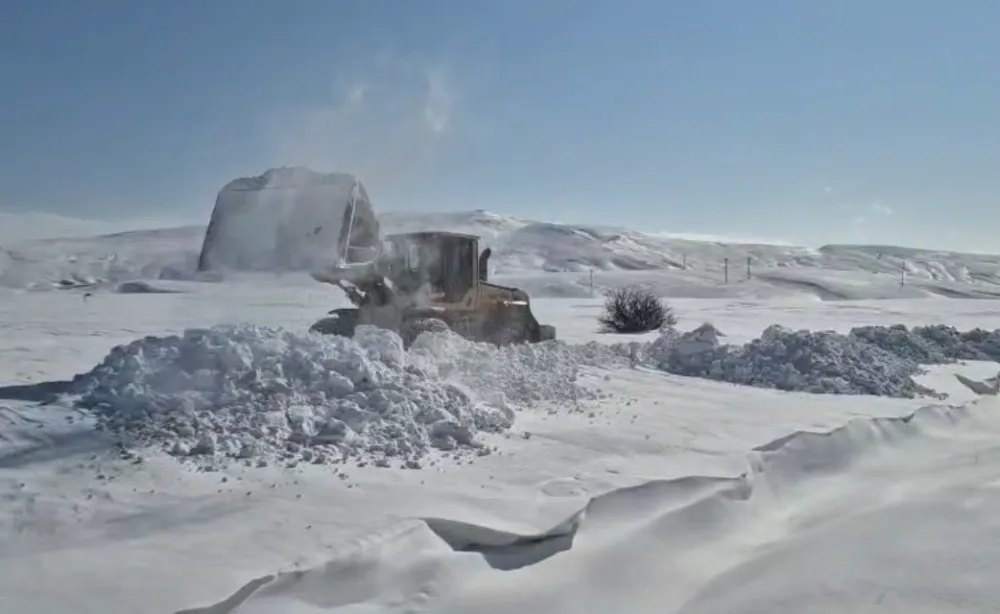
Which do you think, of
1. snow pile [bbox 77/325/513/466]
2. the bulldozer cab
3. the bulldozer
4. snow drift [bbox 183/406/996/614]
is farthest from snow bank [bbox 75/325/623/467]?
the bulldozer cab

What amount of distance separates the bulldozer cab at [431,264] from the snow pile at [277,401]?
359 centimetres

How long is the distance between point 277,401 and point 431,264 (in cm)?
503

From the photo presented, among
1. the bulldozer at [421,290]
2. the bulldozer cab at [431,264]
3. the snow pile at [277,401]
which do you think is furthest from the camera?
the bulldozer cab at [431,264]

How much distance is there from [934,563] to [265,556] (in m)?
3.46

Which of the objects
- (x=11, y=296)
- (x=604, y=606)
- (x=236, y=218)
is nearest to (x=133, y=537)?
(x=604, y=606)

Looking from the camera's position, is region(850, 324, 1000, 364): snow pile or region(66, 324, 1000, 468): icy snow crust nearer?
region(66, 324, 1000, 468): icy snow crust

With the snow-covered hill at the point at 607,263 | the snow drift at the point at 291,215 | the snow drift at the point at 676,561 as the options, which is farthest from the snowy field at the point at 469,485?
the snow-covered hill at the point at 607,263

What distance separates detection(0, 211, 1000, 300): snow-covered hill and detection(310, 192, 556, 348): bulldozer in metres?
4.86

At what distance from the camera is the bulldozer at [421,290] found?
33.9 ft

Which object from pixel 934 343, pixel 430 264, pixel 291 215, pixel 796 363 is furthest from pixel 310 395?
pixel 934 343

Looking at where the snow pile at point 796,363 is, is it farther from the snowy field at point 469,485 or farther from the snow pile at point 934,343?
the snow pile at point 934,343

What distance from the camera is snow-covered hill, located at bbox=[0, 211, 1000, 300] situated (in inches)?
1650

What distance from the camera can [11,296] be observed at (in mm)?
26688

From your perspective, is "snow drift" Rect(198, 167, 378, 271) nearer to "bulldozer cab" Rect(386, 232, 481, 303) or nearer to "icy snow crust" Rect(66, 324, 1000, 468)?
"bulldozer cab" Rect(386, 232, 481, 303)
